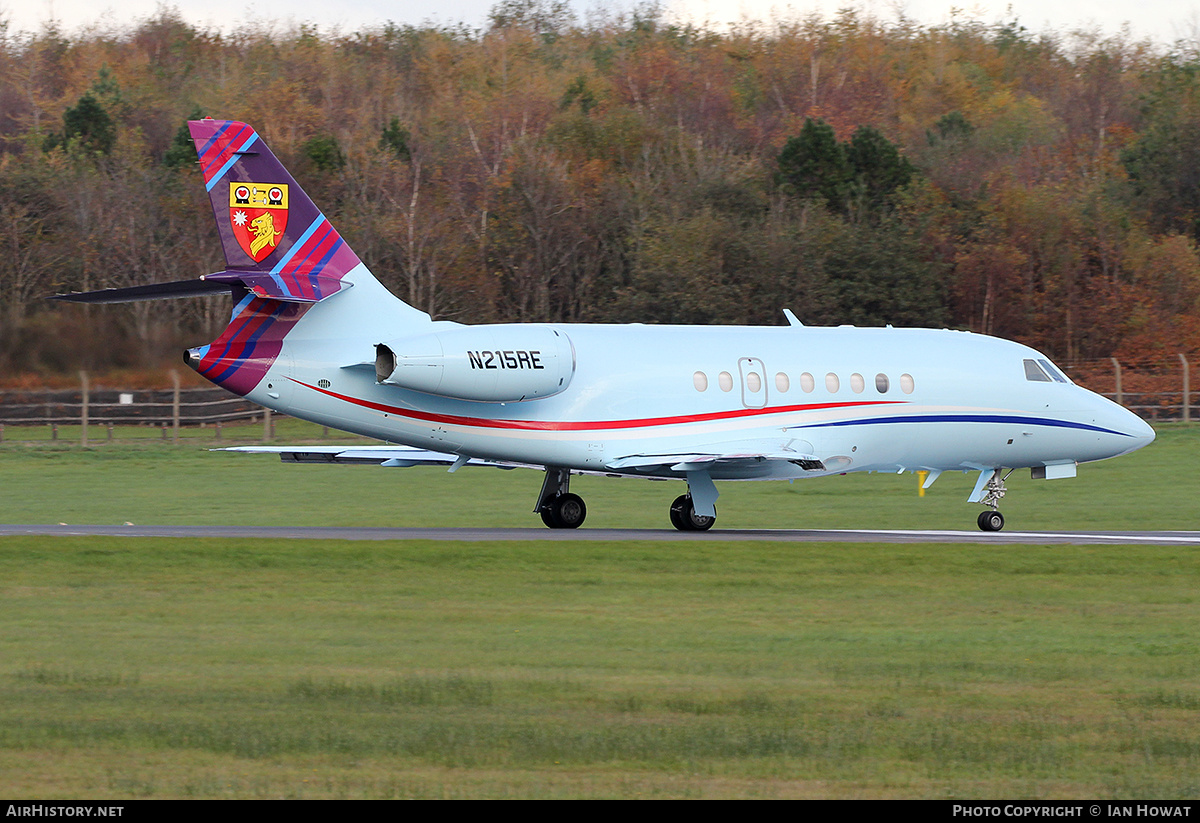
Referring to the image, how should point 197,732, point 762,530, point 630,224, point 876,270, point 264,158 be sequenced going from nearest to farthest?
point 197,732, point 264,158, point 762,530, point 876,270, point 630,224

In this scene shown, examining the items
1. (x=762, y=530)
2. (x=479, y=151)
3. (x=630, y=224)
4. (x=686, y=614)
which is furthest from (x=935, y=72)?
(x=686, y=614)

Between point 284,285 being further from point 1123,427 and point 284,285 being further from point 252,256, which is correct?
point 1123,427

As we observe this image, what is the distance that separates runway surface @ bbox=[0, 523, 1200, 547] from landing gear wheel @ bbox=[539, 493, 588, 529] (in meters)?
0.26

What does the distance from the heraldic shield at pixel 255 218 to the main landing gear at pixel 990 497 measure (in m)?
13.1

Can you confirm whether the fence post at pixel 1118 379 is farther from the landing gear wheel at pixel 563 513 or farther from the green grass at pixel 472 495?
the landing gear wheel at pixel 563 513

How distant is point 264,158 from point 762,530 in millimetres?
10956

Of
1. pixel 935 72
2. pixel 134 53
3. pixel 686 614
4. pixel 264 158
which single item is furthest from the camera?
pixel 134 53

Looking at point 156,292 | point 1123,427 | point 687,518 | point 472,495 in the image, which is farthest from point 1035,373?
point 156,292

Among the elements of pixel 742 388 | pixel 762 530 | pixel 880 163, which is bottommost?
pixel 762 530

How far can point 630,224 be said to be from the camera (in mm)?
63125

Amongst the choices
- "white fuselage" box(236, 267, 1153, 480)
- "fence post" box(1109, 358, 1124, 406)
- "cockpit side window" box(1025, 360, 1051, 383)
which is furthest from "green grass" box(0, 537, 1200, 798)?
"fence post" box(1109, 358, 1124, 406)

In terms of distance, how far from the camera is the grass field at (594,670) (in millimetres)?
9469

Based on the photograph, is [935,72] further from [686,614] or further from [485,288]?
[686,614]

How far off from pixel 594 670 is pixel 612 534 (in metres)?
12.8
